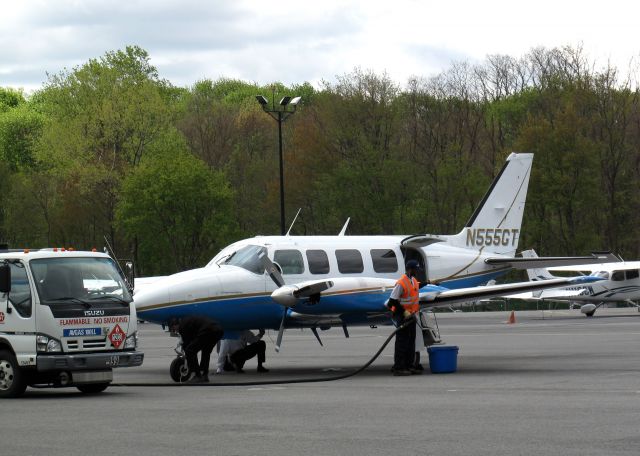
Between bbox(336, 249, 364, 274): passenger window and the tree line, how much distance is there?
42.4 meters

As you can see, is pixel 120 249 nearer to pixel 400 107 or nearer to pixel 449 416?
pixel 400 107

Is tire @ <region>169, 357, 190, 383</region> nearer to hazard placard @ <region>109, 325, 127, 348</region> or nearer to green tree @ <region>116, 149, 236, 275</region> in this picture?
hazard placard @ <region>109, 325, 127, 348</region>

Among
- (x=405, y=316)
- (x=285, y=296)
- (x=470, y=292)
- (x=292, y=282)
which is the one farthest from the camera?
(x=292, y=282)

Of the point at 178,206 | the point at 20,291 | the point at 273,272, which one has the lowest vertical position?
the point at 20,291

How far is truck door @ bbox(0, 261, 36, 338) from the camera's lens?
18516 millimetres

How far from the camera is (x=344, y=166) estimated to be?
6900 centimetres

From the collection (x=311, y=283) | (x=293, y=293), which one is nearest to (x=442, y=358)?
(x=311, y=283)

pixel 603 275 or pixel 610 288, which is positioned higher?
pixel 603 275

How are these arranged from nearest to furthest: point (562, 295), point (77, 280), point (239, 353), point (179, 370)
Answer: point (77, 280), point (179, 370), point (239, 353), point (562, 295)

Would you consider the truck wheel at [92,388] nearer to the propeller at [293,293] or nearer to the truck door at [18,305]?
the truck door at [18,305]

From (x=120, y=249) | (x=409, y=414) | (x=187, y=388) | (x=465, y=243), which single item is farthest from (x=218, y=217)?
(x=409, y=414)

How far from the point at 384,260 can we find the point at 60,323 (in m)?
8.78

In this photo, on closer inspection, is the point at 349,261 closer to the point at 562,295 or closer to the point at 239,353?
the point at 239,353

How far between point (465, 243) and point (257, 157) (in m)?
54.9
